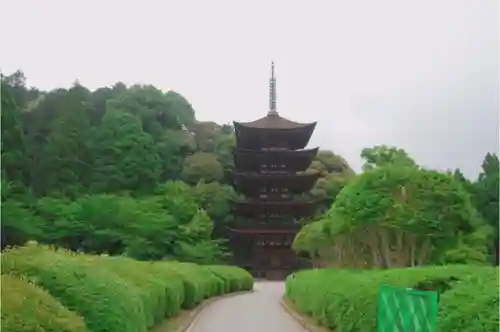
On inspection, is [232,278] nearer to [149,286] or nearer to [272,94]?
[149,286]

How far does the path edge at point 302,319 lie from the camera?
14.3 m

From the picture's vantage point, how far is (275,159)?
42.3 metres

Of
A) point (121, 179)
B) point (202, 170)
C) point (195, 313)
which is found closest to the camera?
point (195, 313)

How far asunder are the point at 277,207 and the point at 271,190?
1.19 metres

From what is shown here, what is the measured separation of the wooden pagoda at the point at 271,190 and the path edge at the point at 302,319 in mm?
20170

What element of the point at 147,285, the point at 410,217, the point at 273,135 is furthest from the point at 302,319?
the point at 273,135

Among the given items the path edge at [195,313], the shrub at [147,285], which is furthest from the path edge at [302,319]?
the shrub at [147,285]

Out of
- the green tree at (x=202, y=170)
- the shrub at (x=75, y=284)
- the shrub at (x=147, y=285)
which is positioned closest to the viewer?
the shrub at (x=75, y=284)

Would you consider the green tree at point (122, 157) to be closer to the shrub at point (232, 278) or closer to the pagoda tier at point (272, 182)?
the pagoda tier at point (272, 182)

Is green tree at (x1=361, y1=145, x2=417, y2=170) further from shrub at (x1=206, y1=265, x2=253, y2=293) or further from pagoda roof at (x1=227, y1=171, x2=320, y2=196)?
shrub at (x1=206, y1=265, x2=253, y2=293)

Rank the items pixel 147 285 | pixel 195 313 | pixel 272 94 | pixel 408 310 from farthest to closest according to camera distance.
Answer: pixel 272 94, pixel 195 313, pixel 147 285, pixel 408 310

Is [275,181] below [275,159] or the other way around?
below

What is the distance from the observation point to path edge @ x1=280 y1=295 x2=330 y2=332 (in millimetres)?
14337

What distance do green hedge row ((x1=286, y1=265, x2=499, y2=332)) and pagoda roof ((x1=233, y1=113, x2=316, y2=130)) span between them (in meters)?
23.7
